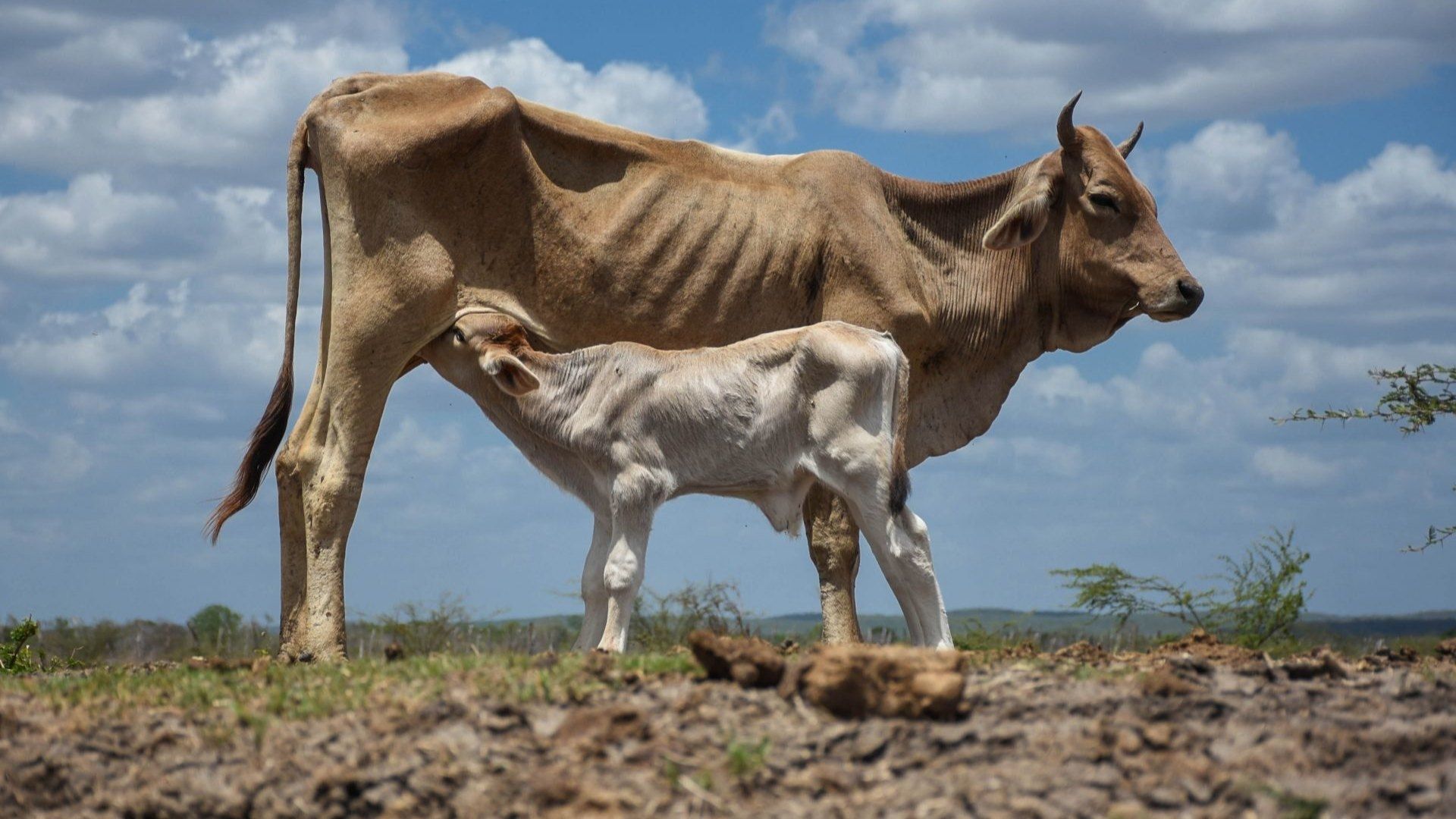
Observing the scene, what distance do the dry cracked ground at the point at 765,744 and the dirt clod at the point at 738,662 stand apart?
1cm

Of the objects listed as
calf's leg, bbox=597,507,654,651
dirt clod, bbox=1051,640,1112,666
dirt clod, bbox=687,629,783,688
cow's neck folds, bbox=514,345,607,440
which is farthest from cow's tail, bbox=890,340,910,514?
dirt clod, bbox=687,629,783,688

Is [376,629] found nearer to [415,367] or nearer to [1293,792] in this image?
[415,367]

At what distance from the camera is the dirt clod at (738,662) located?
6.99m

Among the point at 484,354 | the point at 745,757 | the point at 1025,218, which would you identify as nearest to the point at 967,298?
the point at 1025,218

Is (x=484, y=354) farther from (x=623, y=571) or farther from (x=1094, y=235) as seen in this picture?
(x=1094, y=235)

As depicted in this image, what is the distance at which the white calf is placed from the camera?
10.0 metres

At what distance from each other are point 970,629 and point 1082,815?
9.59 meters

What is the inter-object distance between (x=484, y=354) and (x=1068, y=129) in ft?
18.1

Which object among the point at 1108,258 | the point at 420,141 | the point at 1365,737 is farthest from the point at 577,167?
the point at 1365,737

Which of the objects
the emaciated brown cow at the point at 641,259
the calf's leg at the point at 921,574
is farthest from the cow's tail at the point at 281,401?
the calf's leg at the point at 921,574

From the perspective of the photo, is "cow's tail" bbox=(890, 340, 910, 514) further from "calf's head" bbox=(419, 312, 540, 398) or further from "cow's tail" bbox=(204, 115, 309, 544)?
"cow's tail" bbox=(204, 115, 309, 544)

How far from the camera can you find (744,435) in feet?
33.3

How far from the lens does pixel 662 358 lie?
10531 millimetres

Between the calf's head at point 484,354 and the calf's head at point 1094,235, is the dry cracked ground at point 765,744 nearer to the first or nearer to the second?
the calf's head at point 484,354
